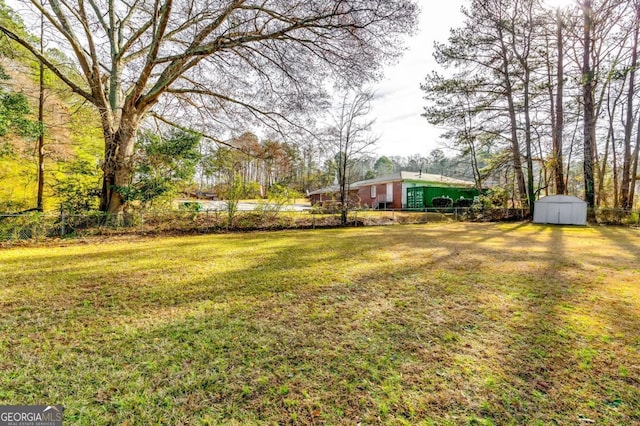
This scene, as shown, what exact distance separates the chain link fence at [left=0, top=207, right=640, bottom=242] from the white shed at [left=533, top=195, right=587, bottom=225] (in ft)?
4.36

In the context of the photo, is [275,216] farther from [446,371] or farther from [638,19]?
[638,19]

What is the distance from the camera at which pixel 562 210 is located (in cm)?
1372

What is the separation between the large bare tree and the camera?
288 inches

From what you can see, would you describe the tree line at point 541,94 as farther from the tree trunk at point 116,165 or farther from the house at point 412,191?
the tree trunk at point 116,165

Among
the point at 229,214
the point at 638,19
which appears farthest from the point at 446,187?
the point at 229,214

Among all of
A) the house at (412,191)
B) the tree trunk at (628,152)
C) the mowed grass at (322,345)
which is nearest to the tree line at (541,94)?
the tree trunk at (628,152)

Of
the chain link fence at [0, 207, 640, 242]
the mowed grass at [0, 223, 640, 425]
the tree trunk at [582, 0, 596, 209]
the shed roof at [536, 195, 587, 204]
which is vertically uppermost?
the tree trunk at [582, 0, 596, 209]

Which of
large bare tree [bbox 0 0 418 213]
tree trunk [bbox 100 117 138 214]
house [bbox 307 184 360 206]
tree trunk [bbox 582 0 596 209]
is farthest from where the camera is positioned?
house [bbox 307 184 360 206]

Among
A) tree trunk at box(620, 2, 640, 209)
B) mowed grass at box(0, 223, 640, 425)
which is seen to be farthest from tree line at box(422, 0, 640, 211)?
mowed grass at box(0, 223, 640, 425)

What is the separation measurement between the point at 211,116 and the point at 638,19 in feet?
63.4

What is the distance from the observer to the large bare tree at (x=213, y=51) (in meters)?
7.32

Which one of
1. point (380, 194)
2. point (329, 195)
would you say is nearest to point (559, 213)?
point (380, 194)

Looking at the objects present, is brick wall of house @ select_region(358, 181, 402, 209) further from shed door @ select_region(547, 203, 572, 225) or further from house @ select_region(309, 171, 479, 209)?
shed door @ select_region(547, 203, 572, 225)

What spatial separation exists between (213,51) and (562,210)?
56.5 ft
